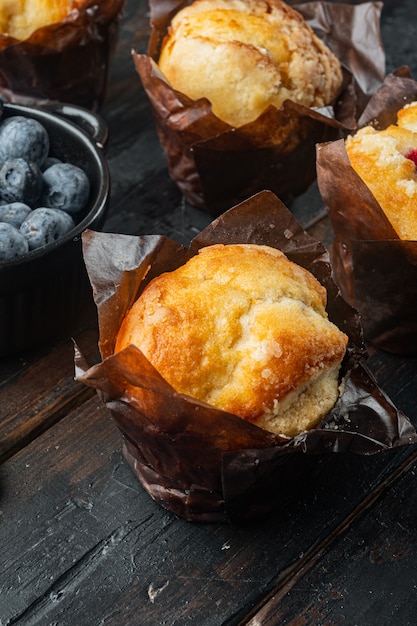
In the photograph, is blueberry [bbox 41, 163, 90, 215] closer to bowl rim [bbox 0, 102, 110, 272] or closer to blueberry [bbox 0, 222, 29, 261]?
bowl rim [bbox 0, 102, 110, 272]

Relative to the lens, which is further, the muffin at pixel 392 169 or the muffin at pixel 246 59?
the muffin at pixel 246 59

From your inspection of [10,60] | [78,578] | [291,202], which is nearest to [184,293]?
[78,578]

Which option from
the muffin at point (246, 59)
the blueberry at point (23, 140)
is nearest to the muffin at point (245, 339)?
the blueberry at point (23, 140)

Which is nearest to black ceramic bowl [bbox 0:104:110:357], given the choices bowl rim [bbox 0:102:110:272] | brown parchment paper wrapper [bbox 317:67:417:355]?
bowl rim [bbox 0:102:110:272]

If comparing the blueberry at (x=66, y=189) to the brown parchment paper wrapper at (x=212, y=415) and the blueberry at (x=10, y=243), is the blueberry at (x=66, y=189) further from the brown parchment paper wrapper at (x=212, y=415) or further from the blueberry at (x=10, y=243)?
the brown parchment paper wrapper at (x=212, y=415)

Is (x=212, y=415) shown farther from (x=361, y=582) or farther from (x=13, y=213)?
(x=13, y=213)

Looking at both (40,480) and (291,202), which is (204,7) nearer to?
(291,202)

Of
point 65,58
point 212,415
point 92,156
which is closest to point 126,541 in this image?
point 212,415
